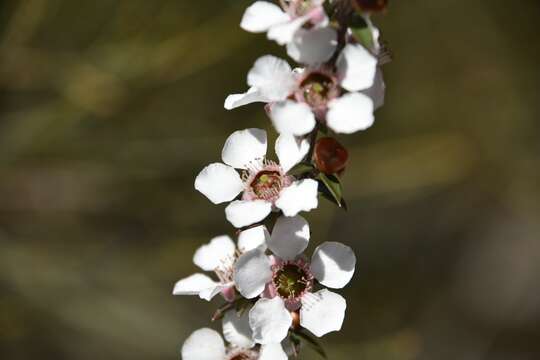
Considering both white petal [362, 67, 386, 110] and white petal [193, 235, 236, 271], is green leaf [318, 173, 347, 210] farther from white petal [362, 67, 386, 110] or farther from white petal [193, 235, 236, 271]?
white petal [193, 235, 236, 271]

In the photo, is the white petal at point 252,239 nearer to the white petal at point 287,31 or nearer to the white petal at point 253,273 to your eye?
the white petal at point 253,273

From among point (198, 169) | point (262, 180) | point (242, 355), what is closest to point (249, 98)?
point (262, 180)

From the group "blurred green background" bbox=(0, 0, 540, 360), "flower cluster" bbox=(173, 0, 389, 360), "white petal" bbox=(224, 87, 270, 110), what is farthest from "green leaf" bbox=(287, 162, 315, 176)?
"blurred green background" bbox=(0, 0, 540, 360)

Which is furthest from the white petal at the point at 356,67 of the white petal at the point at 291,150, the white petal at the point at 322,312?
the white petal at the point at 322,312

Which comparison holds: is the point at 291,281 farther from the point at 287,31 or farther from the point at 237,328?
the point at 287,31

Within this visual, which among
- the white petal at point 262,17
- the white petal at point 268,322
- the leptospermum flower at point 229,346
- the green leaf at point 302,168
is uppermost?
the white petal at point 262,17

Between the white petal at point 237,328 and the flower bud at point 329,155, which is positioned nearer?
the flower bud at point 329,155

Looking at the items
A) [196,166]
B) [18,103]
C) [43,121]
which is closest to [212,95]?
[196,166]
